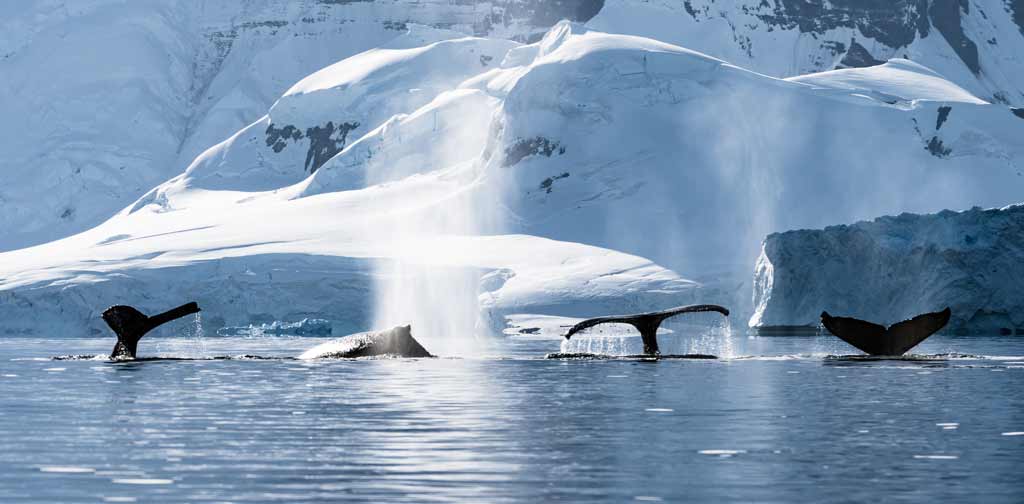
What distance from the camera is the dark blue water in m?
16.8

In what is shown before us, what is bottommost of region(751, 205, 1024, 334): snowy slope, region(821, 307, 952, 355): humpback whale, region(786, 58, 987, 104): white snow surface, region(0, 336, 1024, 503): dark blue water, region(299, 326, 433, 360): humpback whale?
region(0, 336, 1024, 503): dark blue water

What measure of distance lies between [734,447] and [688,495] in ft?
15.8

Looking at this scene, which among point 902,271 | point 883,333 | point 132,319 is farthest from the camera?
point 902,271

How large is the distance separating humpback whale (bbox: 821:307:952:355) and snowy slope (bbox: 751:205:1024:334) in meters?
37.5

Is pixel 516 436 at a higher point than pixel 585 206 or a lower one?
lower

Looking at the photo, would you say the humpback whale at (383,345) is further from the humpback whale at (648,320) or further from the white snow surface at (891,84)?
the white snow surface at (891,84)

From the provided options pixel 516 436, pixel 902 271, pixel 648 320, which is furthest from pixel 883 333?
pixel 902 271

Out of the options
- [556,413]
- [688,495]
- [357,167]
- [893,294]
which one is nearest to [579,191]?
[357,167]

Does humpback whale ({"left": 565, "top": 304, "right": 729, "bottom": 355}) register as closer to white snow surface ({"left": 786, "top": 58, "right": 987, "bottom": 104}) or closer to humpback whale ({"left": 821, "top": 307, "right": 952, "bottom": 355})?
humpback whale ({"left": 821, "top": 307, "right": 952, "bottom": 355})

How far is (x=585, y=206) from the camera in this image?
13938 cm

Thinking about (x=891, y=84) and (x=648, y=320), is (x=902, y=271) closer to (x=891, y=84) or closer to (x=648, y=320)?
(x=648, y=320)

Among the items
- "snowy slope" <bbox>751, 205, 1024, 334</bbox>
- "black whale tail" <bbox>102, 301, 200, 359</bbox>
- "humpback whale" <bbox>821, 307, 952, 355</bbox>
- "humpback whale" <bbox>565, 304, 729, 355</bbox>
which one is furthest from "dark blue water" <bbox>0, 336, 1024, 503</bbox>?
"snowy slope" <bbox>751, 205, 1024, 334</bbox>

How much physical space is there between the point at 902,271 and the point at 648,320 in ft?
164

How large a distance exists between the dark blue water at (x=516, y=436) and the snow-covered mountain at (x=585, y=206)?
73.6m
